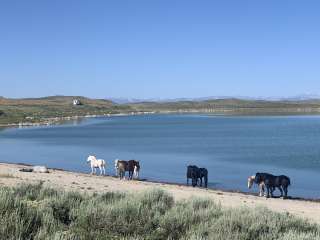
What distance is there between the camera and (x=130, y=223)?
9.21 metres

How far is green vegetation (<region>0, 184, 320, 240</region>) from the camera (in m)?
7.75

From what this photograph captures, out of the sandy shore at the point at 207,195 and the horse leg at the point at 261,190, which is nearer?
the sandy shore at the point at 207,195

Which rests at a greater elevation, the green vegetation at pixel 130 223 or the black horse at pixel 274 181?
the green vegetation at pixel 130 223

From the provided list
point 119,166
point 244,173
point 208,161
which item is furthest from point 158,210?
point 208,161

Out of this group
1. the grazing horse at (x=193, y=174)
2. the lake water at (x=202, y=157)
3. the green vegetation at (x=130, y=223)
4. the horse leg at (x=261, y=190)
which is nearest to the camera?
the green vegetation at (x=130, y=223)

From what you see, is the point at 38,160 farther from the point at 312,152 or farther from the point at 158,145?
the point at 312,152

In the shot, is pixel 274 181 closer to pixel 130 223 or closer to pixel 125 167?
pixel 125 167

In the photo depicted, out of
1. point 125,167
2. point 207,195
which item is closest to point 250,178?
point 207,195

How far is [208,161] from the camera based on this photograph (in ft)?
141

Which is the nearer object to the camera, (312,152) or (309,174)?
(309,174)

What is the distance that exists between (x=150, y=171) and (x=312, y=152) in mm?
17613

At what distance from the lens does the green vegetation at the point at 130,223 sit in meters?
7.75

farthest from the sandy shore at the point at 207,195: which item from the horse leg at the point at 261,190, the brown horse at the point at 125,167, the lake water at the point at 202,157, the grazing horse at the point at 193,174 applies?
the brown horse at the point at 125,167

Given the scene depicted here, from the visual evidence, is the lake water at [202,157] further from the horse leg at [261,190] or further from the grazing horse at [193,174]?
the horse leg at [261,190]
